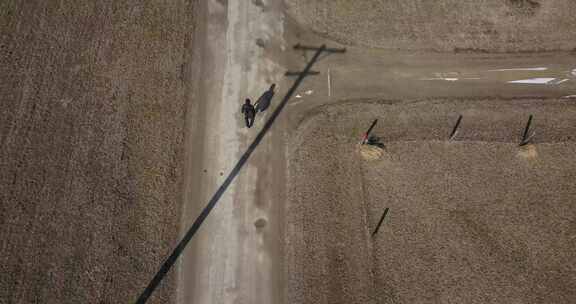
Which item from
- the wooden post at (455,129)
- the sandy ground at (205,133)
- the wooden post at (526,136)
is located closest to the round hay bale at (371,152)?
the sandy ground at (205,133)

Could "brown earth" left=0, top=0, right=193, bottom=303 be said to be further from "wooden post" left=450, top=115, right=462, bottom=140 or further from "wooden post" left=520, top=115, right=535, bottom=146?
"wooden post" left=520, top=115, right=535, bottom=146

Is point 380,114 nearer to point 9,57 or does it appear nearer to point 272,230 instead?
point 272,230

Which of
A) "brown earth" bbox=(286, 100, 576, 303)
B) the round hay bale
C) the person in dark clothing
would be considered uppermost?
the person in dark clothing

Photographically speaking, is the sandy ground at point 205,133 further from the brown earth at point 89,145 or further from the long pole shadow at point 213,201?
the long pole shadow at point 213,201

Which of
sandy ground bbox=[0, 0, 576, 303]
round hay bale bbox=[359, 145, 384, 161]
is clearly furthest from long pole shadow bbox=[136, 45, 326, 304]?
round hay bale bbox=[359, 145, 384, 161]

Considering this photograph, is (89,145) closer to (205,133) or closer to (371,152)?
(205,133)

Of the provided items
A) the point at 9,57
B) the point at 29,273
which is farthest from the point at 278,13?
the point at 29,273
